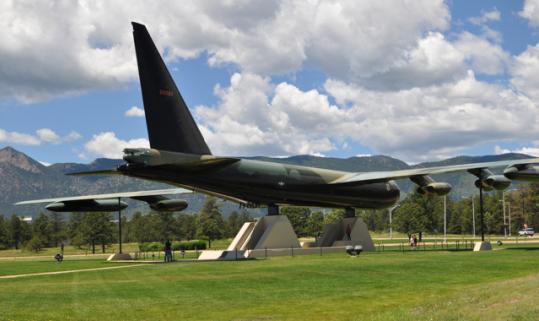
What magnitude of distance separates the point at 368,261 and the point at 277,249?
11306 mm

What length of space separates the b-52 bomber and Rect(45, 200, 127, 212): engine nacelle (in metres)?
0.08

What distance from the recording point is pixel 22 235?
11544cm

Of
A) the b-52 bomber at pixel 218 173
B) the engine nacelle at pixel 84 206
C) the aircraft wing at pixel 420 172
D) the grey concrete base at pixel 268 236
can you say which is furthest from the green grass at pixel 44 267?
the aircraft wing at pixel 420 172

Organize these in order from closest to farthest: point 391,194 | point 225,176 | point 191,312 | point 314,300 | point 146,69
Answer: point 191,312
point 314,300
point 146,69
point 225,176
point 391,194

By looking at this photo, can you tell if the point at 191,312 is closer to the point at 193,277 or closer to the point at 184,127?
the point at 193,277

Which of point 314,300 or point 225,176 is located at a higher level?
point 225,176

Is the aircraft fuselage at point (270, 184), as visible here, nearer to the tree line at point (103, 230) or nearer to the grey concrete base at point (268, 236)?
the grey concrete base at point (268, 236)

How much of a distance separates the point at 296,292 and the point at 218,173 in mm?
17646

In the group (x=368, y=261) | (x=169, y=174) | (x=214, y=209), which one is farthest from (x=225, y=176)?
(x=214, y=209)

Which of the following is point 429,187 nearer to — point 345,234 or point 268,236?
point 345,234

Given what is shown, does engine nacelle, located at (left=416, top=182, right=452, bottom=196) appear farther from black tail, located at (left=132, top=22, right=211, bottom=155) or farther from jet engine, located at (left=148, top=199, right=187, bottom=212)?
jet engine, located at (left=148, top=199, right=187, bottom=212)

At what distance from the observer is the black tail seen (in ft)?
111

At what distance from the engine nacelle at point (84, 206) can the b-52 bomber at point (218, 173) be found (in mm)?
79

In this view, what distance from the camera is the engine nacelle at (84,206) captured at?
49719 millimetres
